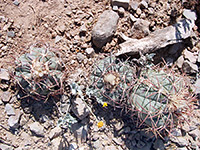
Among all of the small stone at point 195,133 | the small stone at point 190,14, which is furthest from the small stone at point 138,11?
the small stone at point 195,133

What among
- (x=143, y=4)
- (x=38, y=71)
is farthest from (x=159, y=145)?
(x=143, y=4)

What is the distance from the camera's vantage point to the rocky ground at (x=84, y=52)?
3.23m

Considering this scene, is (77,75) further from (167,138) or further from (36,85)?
(167,138)

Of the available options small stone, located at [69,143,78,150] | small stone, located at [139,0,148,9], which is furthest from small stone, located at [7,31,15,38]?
small stone, located at [139,0,148,9]

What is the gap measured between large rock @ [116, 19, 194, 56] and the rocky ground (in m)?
0.02

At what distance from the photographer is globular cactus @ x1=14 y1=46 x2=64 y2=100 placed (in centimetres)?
262

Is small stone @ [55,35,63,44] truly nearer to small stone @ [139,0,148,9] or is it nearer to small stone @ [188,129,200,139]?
small stone @ [139,0,148,9]

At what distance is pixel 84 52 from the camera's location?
3.51m

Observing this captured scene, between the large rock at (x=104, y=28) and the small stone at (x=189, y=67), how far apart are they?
163 cm

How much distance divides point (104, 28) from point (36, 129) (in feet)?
7.23

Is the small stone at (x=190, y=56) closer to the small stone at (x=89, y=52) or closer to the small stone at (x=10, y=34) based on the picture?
the small stone at (x=89, y=52)

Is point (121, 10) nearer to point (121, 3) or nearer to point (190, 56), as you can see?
point (121, 3)

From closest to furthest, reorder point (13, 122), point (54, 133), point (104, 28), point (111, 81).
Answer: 1. point (111, 81)
2. point (13, 122)
3. point (54, 133)
4. point (104, 28)

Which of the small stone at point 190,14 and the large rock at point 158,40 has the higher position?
the small stone at point 190,14
